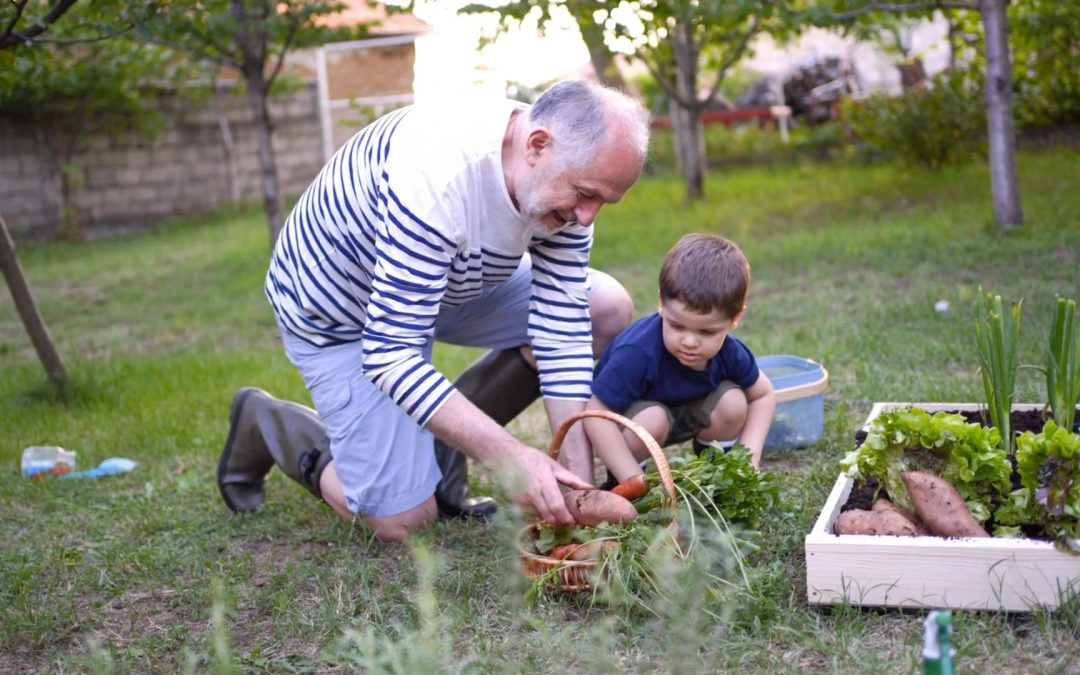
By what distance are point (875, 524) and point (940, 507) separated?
0.14m

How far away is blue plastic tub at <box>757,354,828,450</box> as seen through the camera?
3.38m

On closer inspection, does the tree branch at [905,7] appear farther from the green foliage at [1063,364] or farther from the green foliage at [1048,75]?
the green foliage at [1063,364]

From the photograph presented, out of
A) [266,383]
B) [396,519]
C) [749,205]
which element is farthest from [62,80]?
[396,519]

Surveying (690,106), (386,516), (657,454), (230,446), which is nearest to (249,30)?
(690,106)

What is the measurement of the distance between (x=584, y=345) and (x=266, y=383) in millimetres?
2411

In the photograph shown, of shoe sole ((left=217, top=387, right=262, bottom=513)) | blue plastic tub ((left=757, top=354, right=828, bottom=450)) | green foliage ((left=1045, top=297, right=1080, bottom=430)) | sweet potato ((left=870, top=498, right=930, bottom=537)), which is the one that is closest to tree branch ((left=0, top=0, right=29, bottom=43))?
shoe sole ((left=217, top=387, right=262, bottom=513))

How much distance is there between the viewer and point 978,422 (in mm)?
2984

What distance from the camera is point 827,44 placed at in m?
21.4

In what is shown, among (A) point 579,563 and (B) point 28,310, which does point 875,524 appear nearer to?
(A) point 579,563

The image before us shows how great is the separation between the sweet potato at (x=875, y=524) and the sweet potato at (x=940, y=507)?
4cm

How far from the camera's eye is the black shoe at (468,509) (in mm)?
3215

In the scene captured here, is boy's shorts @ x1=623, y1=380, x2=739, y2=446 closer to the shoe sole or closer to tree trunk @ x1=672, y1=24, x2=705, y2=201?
the shoe sole

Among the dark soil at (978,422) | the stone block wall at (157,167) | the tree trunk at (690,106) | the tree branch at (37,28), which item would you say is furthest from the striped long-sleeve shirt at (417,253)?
the stone block wall at (157,167)

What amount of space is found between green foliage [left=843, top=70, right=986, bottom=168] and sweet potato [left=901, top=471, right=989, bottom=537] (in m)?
7.61
